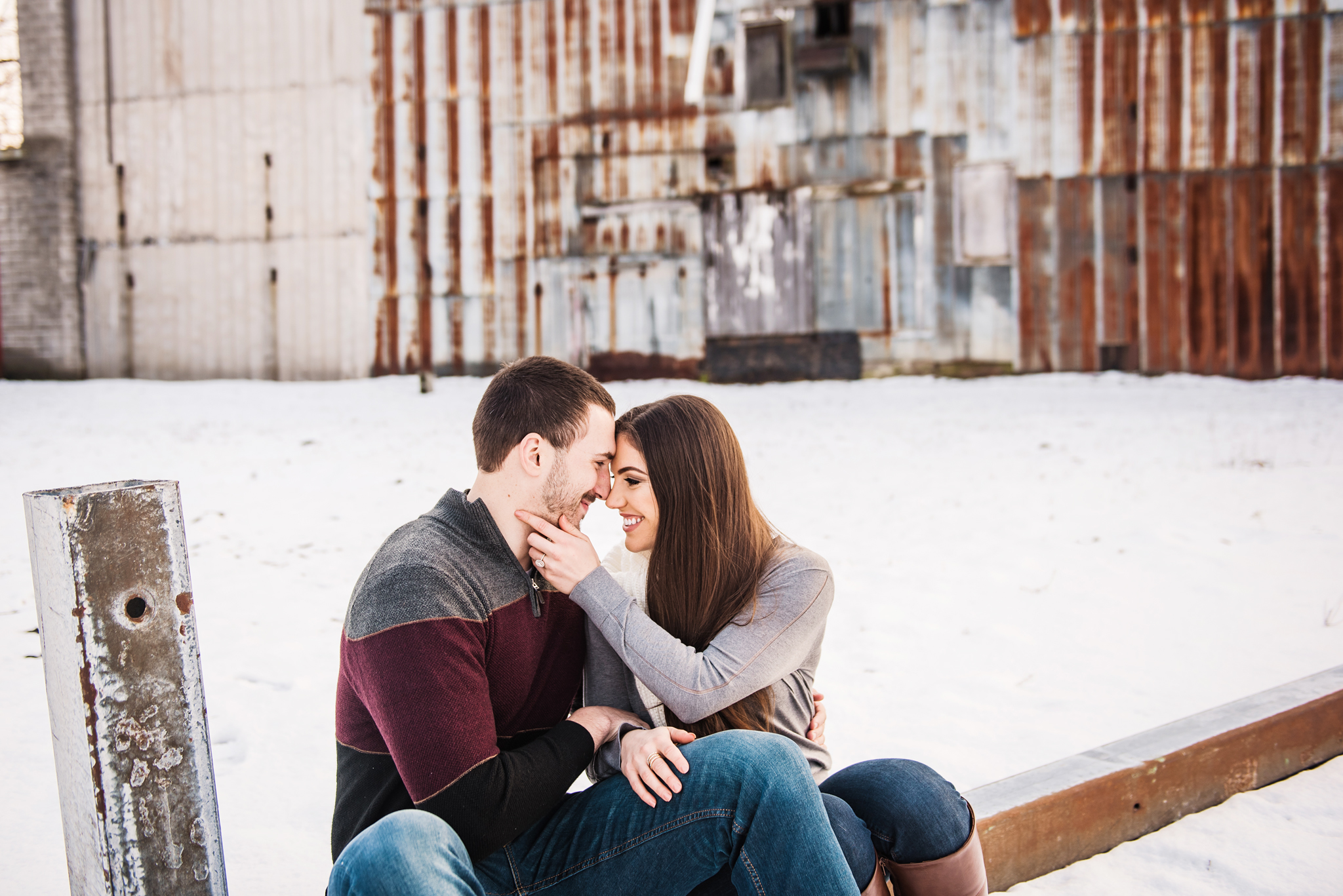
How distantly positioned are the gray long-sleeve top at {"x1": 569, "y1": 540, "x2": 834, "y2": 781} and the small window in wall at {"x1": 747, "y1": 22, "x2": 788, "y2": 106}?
1034 cm

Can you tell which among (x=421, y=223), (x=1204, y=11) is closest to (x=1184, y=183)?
(x=1204, y=11)

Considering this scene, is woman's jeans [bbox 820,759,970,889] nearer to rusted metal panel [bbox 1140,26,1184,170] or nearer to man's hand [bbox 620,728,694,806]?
man's hand [bbox 620,728,694,806]

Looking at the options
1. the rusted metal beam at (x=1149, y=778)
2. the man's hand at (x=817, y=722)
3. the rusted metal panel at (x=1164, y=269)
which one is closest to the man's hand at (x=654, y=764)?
the man's hand at (x=817, y=722)

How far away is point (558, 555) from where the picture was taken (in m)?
2.07

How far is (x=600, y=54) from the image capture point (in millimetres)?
11945

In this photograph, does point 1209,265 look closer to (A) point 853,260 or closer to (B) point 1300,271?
(B) point 1300,271

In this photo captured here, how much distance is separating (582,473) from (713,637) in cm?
51

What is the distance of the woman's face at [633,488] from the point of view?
232 centimetres

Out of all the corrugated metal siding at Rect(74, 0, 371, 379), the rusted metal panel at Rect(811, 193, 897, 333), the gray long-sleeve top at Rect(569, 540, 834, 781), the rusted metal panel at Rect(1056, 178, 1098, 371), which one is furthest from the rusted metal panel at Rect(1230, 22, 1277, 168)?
the gray long-sleeve top at Rect(569, 540, 834, 781)

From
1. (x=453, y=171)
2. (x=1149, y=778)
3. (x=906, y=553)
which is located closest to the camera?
(x=1149, y=778)

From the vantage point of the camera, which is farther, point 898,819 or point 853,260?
point 853,260

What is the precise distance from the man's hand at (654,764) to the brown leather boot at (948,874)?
614 mm

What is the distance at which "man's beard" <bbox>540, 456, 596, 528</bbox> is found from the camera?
2133 millimetres

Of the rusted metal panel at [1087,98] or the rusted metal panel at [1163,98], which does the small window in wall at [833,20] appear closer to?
the rusted metal panel at [1087,98]
